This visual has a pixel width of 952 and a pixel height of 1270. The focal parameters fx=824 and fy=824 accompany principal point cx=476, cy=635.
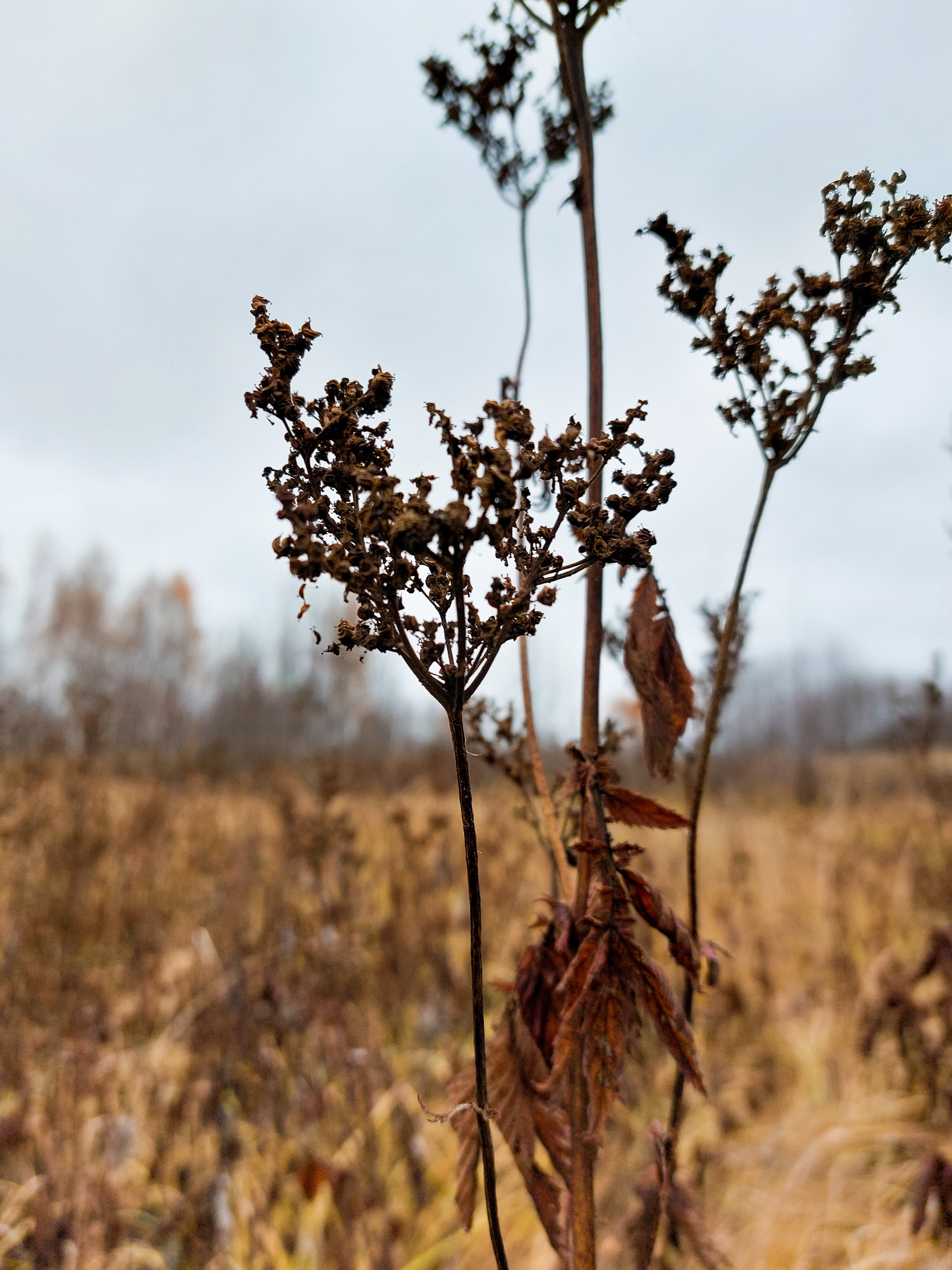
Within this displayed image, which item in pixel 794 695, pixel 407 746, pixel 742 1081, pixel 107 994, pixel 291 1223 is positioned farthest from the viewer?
pixel 794 695

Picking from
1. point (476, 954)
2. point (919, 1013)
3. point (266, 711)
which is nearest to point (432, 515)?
point (476, 954)

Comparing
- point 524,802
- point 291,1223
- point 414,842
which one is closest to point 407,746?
point 414,842

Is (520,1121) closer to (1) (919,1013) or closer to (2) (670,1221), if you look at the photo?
(2) (670,1221)

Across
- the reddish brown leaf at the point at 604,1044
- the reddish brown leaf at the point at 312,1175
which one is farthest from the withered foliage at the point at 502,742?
the reddish brown leaf at the point at 312,1175

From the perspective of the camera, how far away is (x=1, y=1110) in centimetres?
340

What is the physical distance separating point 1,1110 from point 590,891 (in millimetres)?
3633

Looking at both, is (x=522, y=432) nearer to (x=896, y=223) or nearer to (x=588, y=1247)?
(x=896, y=223)

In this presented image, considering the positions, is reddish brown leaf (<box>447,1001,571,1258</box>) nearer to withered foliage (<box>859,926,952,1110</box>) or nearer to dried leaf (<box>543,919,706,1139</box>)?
dried leaf (<box>543,919,706,1139</box>)

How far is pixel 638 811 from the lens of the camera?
954mm

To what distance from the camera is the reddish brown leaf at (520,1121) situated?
97cm

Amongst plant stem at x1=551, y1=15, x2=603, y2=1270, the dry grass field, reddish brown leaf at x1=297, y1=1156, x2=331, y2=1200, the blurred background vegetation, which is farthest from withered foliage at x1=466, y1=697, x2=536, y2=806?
reddish brown leaf at x1=297, y1=1156, x2=331, y2=1200

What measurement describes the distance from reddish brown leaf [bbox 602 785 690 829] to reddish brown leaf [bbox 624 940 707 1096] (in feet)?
0.43

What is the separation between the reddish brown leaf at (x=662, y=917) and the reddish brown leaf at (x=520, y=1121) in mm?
224

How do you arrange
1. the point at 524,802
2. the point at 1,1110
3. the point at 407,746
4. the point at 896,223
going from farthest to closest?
the point at 407,746 < the point at 1,1110 < the point at 524,802 < the point at 896,223
